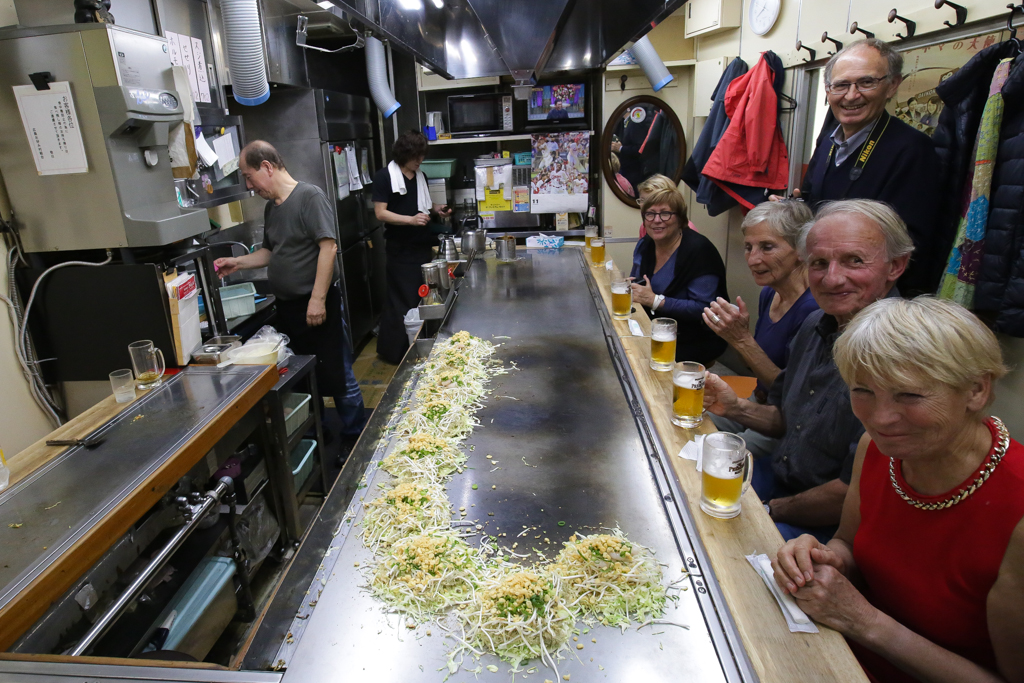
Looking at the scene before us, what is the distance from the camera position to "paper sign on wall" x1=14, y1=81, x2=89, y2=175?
2.27 meters

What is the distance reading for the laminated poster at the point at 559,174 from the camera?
5348 millimetres

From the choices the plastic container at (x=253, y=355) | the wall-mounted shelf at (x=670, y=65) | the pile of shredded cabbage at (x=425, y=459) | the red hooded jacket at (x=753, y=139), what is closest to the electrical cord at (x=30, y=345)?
the plastic container at (x=253, y=355)

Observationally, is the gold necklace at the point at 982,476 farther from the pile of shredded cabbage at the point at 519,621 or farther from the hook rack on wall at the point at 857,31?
the hook rack on wall at the point at 857,31

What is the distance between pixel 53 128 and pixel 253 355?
1160 millimetres

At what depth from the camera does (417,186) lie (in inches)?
197

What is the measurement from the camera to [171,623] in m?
2.04

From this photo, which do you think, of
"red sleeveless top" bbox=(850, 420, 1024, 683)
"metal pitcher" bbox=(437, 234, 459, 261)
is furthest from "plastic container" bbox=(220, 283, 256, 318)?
"red sleeveless top" bbox=(850, 420, 1024, 683)

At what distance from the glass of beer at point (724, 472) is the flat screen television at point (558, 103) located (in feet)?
15.0

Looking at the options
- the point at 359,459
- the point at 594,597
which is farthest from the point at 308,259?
the point at 594,597

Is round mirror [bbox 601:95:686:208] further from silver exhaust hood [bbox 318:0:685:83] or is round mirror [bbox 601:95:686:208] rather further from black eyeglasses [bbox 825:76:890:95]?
silver exhaust hood [bbox 318:0:685:83]

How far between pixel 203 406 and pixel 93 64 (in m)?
1.39

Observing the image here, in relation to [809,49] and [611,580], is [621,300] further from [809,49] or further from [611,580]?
[809,49]

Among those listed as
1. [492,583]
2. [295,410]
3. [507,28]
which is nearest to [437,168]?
[295,410]

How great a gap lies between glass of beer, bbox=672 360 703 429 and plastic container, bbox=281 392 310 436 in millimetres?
1976
